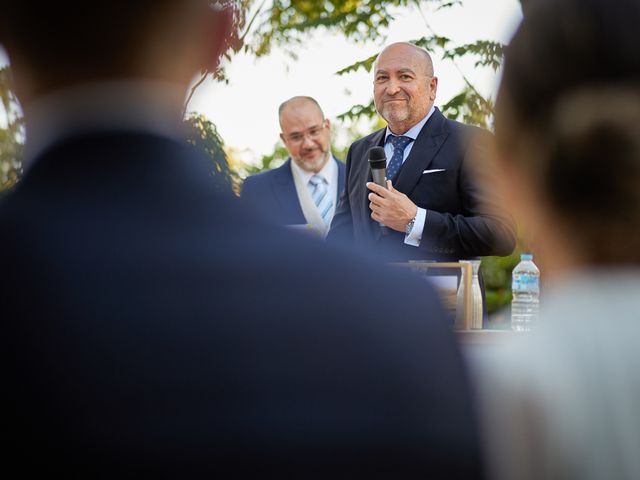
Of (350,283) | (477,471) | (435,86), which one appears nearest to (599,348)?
(477,471)

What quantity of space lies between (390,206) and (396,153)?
0.89 m

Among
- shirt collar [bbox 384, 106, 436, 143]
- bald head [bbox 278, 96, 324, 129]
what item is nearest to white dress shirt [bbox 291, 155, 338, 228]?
bald head [bbox 278, 96, 324, 129]

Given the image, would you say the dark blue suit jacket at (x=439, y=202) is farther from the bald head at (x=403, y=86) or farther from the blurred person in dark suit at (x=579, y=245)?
the blurred person in dark suit at (x=579, y=245)

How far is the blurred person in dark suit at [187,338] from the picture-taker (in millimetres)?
899

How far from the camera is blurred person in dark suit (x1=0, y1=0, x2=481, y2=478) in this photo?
0.90 meters

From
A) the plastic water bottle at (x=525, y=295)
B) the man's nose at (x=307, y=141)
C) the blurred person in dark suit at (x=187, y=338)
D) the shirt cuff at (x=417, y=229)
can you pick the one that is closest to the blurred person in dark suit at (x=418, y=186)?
the shirt cuff at (x=417, y=229)

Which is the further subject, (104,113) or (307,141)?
(307,141)

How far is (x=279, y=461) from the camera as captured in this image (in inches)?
36.0

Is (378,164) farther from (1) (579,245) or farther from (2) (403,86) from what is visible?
(1) (579,245)

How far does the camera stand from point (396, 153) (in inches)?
211

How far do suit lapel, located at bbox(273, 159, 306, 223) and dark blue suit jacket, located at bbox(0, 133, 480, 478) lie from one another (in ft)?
18.2

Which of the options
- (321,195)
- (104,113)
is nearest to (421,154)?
(321,195)

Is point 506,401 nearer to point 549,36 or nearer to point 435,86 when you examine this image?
point 549,36

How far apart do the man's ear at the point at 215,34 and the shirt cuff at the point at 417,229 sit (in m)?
3.64
